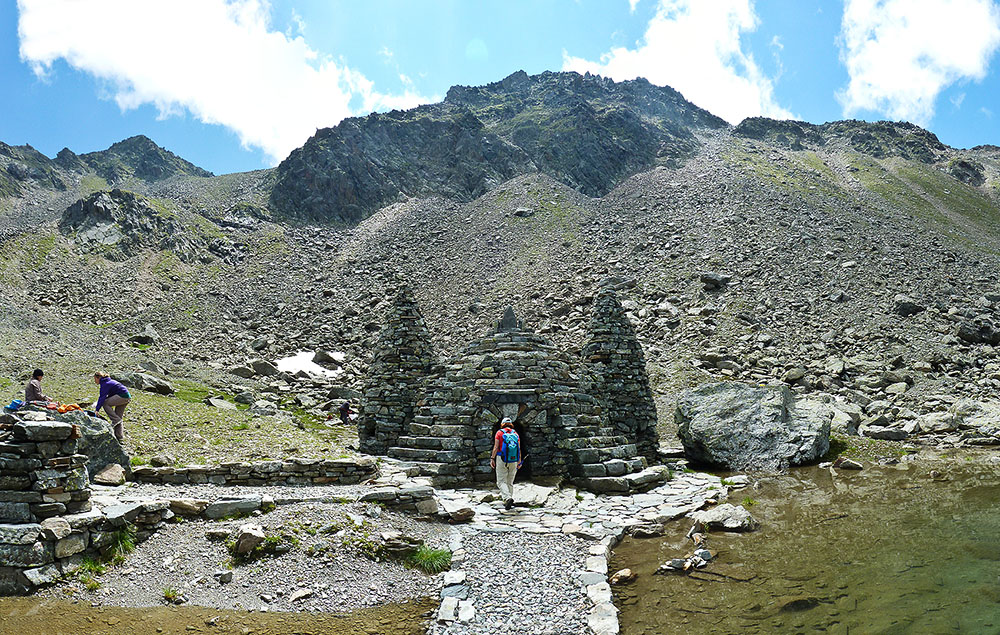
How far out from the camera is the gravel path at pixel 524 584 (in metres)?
7.87

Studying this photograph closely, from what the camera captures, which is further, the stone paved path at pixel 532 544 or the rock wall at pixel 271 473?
the rock wall at pixel 271 473

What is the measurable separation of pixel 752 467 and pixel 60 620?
66.5 ft

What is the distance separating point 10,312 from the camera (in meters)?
42.6

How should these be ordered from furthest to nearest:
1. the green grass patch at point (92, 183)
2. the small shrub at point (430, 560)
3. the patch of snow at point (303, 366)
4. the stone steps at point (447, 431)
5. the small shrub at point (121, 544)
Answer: the green grass patch at point (92, 183) < the patch of snow at point (303, 366) < the stone steps at point (447, 431) < the small shrub at point (430, 560) < the small shrub at point (121, 544)

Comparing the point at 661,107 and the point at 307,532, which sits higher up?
the point at 661,107

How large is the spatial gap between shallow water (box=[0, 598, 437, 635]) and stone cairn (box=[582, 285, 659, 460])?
14495mm

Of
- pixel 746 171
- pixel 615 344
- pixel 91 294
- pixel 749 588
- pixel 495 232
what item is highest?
pixel 746 171

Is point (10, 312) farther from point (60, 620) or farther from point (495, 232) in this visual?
point (60, 620)


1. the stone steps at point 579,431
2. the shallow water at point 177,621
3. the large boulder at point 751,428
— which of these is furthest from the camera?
the large boulder at point 751,428

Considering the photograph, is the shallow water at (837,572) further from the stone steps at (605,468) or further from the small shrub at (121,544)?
the small shrub at (121,544)

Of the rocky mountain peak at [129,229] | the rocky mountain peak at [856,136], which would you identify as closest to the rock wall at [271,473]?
the rocky mountain peak at [129,229]

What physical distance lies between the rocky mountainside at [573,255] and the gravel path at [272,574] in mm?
21902

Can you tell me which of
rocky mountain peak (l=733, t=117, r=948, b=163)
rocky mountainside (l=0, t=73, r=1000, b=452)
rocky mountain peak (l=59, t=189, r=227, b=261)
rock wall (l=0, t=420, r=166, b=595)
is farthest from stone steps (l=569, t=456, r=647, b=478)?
rocky mountain peak (l=733, t=117, r=948, b=163)

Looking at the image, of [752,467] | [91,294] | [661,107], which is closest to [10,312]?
[91,294]
